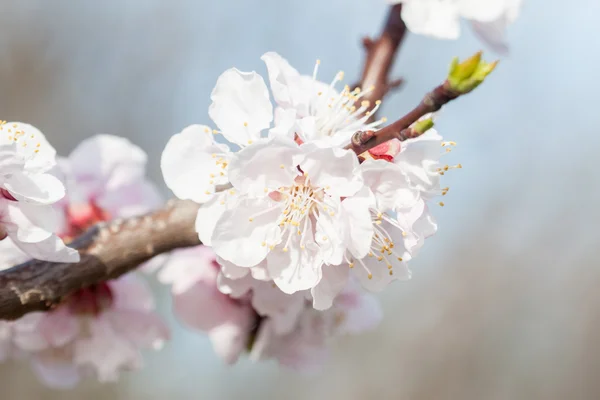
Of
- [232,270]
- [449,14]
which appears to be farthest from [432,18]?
[232,270]

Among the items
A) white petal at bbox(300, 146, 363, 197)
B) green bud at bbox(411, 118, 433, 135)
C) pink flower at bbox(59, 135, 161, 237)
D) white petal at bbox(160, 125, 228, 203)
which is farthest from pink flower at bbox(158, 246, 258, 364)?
green bud at bbox(411, 118, 433, 135)

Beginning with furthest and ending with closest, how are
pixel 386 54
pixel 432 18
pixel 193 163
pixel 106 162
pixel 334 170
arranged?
1. pixel 106 162
2. pixel 386 54
3. pixel 432 18
4. pixel 193 163
5. pixel 334 170

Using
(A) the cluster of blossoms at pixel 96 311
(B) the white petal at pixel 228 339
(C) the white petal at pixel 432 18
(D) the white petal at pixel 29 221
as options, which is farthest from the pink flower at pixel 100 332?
(C) the white petal at pixel 432 18

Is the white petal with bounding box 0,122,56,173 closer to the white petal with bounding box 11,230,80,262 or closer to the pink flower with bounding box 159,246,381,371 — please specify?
the white petal with bounding box 11,230,80,262

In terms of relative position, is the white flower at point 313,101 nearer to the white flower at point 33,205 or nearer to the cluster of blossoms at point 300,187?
Result: the cluster of blossoms at point 300,187

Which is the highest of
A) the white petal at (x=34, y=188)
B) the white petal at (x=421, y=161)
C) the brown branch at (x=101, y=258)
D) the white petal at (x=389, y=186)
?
the white petal at (x=421, y=161)

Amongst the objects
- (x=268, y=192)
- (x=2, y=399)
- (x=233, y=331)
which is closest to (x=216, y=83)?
(x=268, y=192)

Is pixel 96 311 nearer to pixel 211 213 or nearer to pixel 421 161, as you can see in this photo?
pixel 211 213
